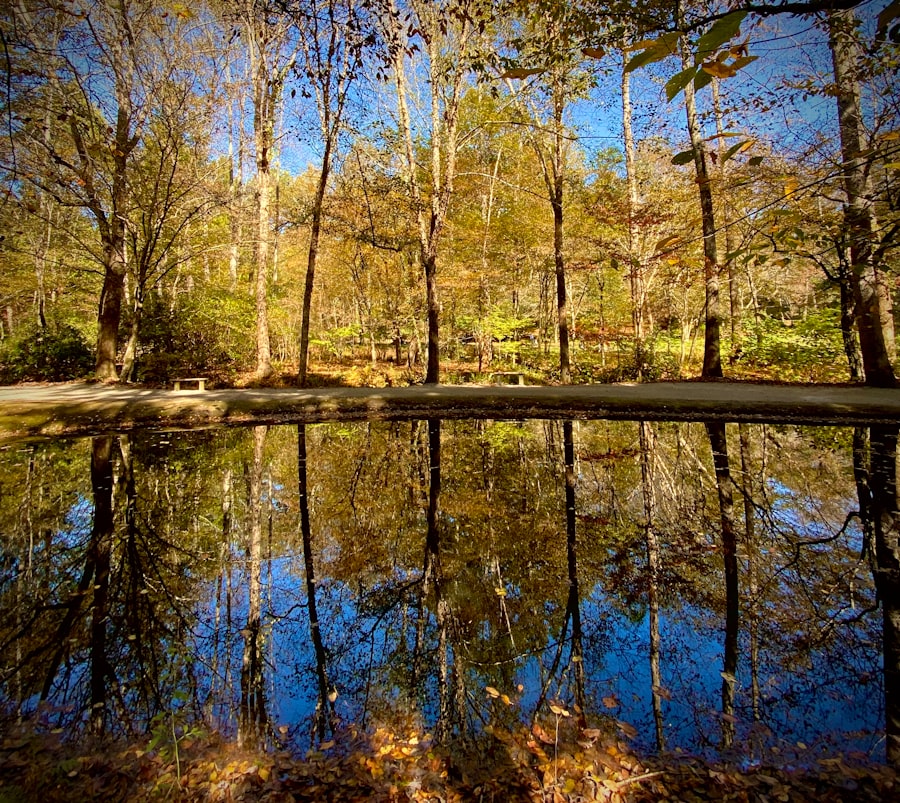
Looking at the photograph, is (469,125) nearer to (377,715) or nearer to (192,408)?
(192,408)

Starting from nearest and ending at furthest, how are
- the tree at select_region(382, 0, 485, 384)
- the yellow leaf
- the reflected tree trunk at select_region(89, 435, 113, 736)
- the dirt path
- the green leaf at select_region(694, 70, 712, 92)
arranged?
the green leaf at select_region(694, 70, 712, 92) → the yellow leaf → the reflected tree trunk at select_region(89, 435, 113, 736) → the dirt path → the tree at select_region(382, 0, 485, 384)

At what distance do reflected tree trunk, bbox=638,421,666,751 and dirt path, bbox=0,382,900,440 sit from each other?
2766 mm

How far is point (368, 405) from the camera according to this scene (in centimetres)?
1005

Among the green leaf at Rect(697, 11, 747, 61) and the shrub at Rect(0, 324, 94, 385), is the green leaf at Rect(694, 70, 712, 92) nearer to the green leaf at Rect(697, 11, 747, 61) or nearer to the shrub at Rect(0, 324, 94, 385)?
the green leaf at Rect(697, 11, 747, 61)

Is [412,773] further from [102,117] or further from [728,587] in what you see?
[102,117]

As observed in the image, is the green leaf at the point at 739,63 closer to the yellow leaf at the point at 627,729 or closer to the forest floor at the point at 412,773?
the forest floor at the point at 412,773

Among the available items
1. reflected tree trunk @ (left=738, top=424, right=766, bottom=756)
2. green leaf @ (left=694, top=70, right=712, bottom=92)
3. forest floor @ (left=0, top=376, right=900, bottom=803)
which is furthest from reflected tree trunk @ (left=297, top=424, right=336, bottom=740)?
green leaf @ (left=694, top=70, right=712, bottom=92)

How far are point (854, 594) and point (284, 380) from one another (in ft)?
47.6

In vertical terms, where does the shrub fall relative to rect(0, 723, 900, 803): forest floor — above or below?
above

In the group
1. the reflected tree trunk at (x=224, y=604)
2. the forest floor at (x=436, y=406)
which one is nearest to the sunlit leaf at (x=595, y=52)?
the reflected tree trunk at (x=224, y=604)

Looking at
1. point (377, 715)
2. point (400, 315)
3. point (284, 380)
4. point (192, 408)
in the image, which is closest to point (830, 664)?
point (377, 715)

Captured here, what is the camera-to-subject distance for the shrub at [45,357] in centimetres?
1484

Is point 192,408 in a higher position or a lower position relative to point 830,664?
higher

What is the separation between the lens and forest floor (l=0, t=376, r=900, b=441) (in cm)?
848
